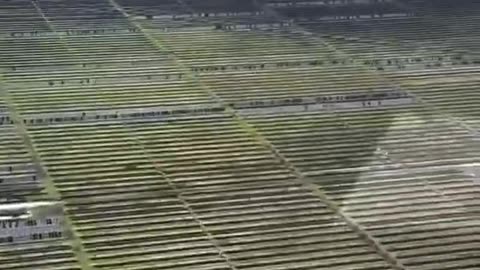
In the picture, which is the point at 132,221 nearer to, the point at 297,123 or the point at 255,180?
the point at 255,180

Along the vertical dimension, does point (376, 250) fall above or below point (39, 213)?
below

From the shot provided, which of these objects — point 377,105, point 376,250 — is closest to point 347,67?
point 377,105

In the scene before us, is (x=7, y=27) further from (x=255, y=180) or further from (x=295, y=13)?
(x=255, y=180)

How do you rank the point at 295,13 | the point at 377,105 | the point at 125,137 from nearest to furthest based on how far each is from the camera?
the point at 125,137
the point at 377,105
the point at 295,13

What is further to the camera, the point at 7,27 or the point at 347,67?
the point at 7,27

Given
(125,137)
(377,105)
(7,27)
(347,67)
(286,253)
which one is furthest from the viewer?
(7,27)

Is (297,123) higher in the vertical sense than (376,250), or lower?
higher

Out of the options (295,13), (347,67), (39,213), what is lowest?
(39,213)

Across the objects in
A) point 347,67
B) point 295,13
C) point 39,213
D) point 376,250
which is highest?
point 295,13

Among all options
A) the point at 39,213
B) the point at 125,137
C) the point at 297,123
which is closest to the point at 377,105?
the point at 297,123
